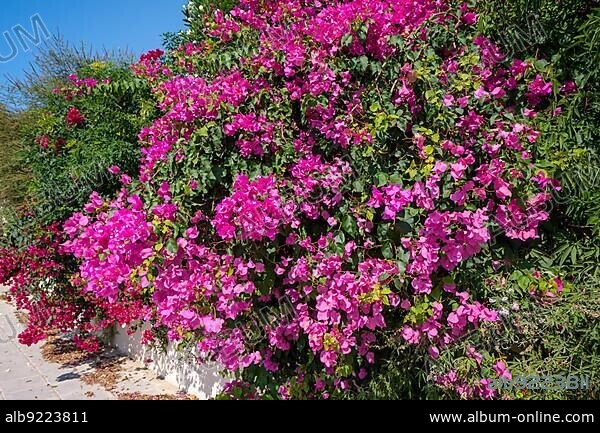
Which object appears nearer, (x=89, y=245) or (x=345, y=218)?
(x=345, y=218)

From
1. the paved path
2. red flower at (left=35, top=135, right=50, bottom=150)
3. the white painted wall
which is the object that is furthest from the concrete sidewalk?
red flower at (left=35, top=135, right=50, bottom=150)

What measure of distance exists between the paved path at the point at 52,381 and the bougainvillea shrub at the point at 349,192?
6.34 ft

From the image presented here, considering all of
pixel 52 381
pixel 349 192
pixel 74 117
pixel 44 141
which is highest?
pixel 74 117

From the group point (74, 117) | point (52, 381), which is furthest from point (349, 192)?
point (52, 381)

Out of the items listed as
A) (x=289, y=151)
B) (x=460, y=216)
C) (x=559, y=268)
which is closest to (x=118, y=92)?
(x=289, y=151)

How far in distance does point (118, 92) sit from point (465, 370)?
3424 mm

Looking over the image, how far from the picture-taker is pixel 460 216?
196 centimetres

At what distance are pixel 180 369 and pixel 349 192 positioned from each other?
244cm

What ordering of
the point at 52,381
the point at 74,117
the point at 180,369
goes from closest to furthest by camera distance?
the point at 180,369 → the point at 52,381 → the point at 74,117

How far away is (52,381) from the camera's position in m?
4.07

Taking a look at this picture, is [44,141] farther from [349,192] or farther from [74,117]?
[349,192]

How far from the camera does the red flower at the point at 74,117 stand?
4.34m

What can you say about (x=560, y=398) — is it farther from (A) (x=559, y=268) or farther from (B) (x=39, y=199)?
(B) (x=39, y=199)

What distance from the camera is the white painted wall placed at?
3508 mm
